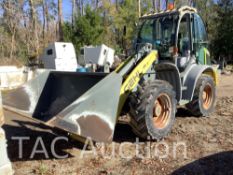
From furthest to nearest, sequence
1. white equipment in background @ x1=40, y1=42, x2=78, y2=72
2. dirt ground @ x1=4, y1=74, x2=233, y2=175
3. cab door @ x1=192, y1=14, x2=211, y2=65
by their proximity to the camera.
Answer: white equipment in background @ x1=40, y1=42, x2=78, y2=72 < cab door @ x1=192, y1=14, x2=211, y2=65 < dirt ground @ x1=4, y1=74, x2=233, y2=175

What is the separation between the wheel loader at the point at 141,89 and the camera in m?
4.33

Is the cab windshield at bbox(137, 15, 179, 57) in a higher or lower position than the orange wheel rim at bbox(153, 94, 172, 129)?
higher

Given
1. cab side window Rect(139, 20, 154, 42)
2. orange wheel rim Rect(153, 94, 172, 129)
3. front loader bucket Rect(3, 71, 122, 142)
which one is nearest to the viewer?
front loader bucket Rect(3, 71, 122, 142)

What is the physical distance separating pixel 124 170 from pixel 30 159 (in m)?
1.31

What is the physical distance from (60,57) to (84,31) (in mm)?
6021

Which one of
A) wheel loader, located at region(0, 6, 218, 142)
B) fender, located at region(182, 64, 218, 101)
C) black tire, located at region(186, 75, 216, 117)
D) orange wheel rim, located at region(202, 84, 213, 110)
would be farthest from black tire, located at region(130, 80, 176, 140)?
orange wheel rim, located at region(202, 84, 213, 110)

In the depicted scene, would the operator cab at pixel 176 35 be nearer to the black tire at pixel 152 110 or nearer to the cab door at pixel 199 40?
the cab door at pixel 199 40

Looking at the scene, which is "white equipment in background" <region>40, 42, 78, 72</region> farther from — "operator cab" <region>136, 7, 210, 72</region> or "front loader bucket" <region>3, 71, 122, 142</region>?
"front loader bucket" <region>3, 71, 122, 142</region>

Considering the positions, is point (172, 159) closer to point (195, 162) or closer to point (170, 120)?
point (195, 162)

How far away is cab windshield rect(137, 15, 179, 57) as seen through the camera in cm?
668

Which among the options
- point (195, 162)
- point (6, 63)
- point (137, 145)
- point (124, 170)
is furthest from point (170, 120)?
point (6, 63)

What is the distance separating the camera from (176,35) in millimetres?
6566

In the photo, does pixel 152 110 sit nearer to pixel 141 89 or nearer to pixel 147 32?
pixel 141 89

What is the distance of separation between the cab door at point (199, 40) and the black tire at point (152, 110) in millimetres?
1939
